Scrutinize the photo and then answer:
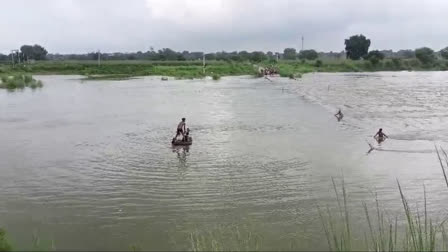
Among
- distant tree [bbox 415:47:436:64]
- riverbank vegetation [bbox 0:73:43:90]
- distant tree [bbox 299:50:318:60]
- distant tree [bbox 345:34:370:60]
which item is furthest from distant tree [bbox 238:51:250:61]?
riverbank vegetation [bbox 0:73:43:90]

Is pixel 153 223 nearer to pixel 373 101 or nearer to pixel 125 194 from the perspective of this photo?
pixel 125 194

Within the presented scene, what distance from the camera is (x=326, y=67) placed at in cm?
12962

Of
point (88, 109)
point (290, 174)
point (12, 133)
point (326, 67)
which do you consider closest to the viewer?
point (290, 174)

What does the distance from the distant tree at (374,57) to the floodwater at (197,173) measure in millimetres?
99842

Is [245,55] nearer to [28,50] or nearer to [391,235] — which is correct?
[28,50]

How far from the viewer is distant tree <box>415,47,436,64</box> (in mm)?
142400

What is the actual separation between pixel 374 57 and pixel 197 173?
413 feet

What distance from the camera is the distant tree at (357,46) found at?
492ft

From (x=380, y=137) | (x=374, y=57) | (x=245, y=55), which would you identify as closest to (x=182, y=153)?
(x=380, y=137)

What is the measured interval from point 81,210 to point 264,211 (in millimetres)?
5166

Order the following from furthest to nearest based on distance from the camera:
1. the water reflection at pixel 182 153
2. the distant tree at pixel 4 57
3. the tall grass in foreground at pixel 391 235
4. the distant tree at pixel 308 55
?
the distant tree at pixel 308 55 → the distant tree at pixel 4 57 → the water reflection at pixel 182 153 → the tall grass in foreground at pixel 391 235

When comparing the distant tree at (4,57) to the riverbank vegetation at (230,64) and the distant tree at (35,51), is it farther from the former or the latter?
the distant tree at (35,51)

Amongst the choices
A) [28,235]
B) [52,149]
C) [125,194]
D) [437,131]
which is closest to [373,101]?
[437,131]

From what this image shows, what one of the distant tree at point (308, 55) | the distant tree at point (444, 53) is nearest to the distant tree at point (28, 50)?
the distant tree at point (308, 55)
